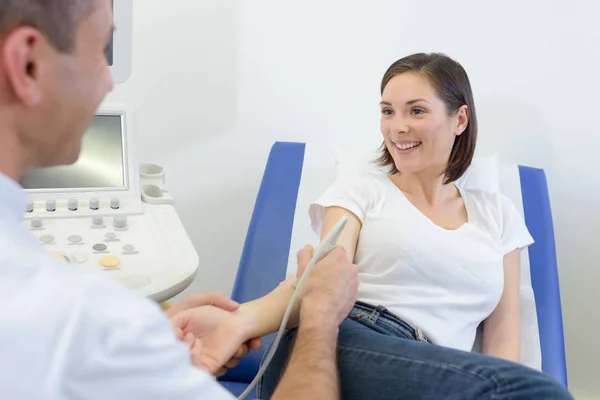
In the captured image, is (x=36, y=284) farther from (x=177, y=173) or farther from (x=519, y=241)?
(x=177, y=173)

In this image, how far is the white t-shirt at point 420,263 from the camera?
1409 mm

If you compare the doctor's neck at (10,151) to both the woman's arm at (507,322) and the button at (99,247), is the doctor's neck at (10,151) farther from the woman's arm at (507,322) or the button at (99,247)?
the woman's arm at (507,322)

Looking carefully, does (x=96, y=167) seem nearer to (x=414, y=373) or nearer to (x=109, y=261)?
(x=109, y=261)

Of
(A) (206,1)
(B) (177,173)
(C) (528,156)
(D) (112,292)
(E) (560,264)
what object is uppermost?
(A) (206,1)

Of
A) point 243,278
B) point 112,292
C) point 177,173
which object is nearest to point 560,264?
point 243,278

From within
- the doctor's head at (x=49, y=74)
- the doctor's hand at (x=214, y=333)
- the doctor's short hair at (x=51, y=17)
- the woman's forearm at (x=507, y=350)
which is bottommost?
the woman's forearm at (x=507, y=350)

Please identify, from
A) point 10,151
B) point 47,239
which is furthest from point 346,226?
point 10,151

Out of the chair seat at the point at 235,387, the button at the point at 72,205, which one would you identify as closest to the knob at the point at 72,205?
the button at the point at 72,205

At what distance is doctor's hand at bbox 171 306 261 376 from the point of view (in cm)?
117

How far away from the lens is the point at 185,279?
1.22 m

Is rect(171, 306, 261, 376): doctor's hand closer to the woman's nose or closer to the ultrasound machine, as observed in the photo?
the ultrasound machine

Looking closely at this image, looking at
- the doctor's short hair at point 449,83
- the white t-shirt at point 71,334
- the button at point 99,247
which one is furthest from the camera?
the doctor's short hair at point 449,83

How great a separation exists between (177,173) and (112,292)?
1442mm

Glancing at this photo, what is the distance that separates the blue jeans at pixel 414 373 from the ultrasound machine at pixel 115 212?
276 mm
